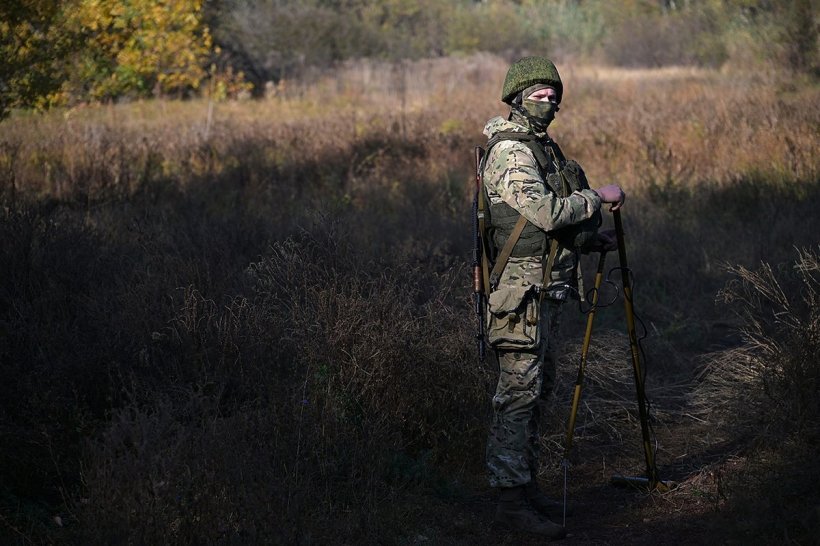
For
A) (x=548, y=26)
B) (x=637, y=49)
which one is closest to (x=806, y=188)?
(x=637, y=49)

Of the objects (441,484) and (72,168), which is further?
(72,168)

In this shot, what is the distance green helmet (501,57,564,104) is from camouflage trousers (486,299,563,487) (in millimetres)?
1008

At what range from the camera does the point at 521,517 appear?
453cm

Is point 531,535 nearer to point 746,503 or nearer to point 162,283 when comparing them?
point 746,503

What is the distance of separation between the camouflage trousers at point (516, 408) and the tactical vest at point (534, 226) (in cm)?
28

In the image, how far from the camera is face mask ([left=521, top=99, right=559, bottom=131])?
14.7 feet

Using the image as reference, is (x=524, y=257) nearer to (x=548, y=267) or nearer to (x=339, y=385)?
(x=548, y=267)

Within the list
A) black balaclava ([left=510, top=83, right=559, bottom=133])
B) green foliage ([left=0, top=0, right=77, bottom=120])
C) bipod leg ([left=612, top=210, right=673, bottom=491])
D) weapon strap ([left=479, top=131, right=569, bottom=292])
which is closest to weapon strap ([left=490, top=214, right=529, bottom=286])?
weapon strap ([left=479, top=131, right=569, bottom=292])

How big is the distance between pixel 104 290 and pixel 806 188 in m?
7.95

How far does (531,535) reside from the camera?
454cm

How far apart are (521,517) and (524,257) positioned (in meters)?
1.23

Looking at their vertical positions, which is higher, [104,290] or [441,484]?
[104,290]

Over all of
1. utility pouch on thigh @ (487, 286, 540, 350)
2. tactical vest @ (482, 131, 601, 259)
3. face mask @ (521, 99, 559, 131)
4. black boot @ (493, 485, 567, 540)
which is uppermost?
face mask @ (521, 99, 559, 131)

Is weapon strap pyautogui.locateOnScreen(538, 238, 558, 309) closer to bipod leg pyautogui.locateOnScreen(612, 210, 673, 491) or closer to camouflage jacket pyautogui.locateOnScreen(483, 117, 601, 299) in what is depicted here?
camouflage jacket pyautogui.locateOnScreen(483, 117, 601, 299)
